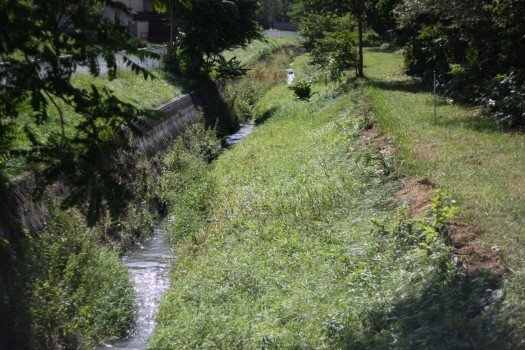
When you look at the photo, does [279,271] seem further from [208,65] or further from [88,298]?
[208,65]

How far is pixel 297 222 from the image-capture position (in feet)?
36.7

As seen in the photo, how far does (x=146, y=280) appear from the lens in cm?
1159

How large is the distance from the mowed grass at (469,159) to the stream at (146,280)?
412 cm

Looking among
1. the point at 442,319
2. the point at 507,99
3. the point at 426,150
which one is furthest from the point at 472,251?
the point at 507,99

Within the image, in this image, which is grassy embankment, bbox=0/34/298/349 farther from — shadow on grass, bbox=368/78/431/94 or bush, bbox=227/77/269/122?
bush, bbox=227/77/269/122

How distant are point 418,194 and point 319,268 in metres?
1.73

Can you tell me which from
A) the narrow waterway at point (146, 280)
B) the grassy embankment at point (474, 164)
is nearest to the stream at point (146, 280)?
the narrow waterway at point (146, 280)

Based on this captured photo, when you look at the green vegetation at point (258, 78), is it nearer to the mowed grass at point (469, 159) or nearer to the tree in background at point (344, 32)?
the tree in background at point (344, 32)

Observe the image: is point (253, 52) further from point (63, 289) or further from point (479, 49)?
point (63, 289)

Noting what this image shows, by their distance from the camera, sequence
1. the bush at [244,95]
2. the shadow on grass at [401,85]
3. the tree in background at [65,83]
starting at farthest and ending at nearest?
the bush at [244,95], the shadow on grass at [401,85], the tree in background at [65,83]

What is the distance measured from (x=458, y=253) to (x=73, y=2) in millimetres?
4565

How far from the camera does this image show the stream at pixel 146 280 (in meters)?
9.30

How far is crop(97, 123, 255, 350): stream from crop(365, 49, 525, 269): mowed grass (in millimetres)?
4118

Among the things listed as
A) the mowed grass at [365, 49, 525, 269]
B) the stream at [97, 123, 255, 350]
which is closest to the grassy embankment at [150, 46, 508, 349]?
the stream at [97, 123, 255, 350]
